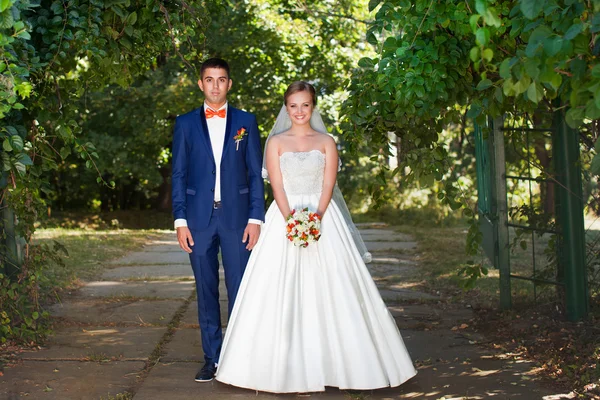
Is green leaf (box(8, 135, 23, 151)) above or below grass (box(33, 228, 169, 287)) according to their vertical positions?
above

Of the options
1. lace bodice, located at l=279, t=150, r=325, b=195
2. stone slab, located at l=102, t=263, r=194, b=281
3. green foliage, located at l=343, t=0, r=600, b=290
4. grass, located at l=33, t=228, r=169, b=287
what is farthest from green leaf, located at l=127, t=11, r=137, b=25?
stone slab, located at l=102, t=263, r=194, b=281

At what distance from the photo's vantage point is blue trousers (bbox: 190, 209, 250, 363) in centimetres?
476

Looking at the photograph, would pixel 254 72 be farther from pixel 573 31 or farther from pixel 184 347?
pixel 573 31

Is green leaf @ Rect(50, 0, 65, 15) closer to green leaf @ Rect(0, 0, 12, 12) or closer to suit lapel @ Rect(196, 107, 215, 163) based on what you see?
suit lapel @ Rect(196, 107, 215, 163)

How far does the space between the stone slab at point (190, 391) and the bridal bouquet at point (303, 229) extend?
827 millimetres

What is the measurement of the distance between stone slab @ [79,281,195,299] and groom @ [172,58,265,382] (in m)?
2.49

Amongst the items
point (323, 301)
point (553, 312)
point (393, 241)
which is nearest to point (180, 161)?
point (323, 301)

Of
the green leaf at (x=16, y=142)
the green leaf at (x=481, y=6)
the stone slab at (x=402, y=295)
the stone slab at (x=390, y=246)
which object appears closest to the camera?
the green leaf at (x=481, y=6)

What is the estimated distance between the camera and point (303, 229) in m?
4.49

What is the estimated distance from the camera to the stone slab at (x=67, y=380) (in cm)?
436

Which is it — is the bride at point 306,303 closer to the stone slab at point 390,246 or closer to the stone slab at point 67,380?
the stone slab at point 67,380

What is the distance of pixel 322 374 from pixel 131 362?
1343 mm

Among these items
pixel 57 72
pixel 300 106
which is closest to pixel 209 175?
pixel 300 106

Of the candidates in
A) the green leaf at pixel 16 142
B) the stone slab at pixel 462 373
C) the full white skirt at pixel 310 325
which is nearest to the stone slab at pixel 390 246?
the stone slab at pixel 462 373
